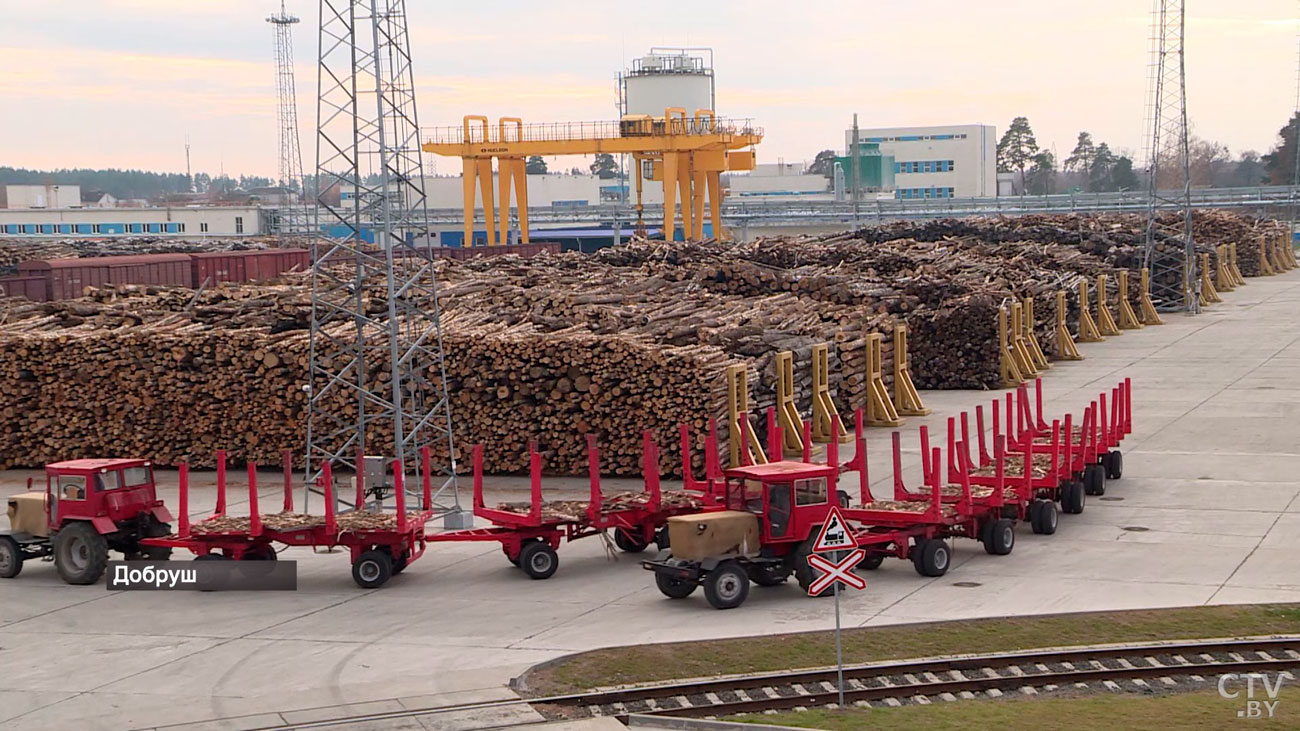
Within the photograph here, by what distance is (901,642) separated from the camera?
13992 millimetres

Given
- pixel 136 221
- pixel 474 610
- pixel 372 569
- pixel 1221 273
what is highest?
pixel 136 221

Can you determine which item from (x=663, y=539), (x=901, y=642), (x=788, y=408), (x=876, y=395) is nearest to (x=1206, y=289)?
(x=876, y=395)

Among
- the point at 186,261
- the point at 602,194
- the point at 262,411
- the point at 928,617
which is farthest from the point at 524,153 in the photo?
the point at 602,194

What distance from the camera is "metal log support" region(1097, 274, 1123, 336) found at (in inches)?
1797

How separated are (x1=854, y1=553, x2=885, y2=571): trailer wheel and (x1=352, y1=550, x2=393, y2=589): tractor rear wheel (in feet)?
17.7

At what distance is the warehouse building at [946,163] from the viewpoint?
119 metres

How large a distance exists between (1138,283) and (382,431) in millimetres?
33380

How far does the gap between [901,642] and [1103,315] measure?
111ft

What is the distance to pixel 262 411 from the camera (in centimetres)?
2573

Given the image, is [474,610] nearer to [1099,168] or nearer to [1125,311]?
[1125,311]

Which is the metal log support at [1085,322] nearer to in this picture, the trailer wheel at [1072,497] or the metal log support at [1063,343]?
→ the metal log support at [1063,343]

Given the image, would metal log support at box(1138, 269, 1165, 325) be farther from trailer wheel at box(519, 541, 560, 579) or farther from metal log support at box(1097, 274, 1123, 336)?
trailer wheel at box(519, 541, 560, 579)

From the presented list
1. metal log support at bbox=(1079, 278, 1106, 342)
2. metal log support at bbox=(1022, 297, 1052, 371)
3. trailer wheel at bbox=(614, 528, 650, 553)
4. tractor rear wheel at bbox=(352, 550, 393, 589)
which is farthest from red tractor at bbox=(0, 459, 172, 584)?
metal log support at bbox=(1079, 278, 1106, 342)

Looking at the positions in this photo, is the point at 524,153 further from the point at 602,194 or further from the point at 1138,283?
the point at 602,194
